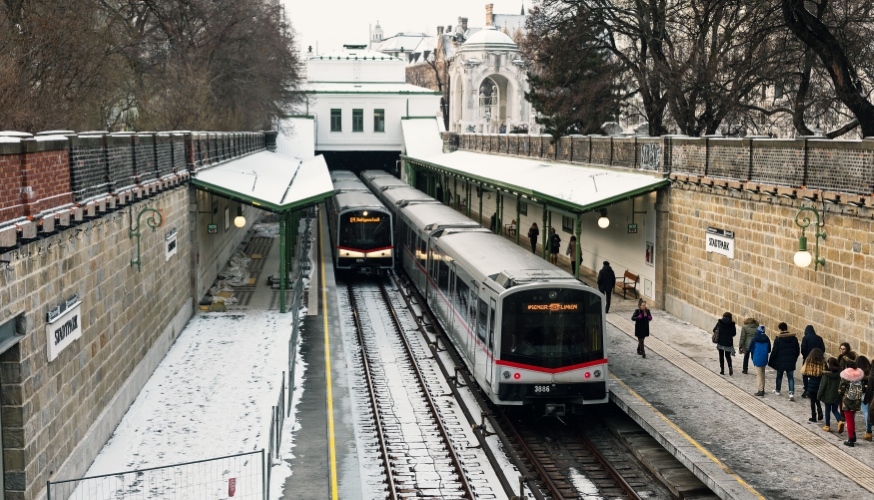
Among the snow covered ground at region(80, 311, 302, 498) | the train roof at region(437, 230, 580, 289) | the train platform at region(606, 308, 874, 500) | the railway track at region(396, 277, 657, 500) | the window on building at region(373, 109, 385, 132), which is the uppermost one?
the window on building at region(373, 109, 385, 132)

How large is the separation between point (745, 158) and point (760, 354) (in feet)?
19.0

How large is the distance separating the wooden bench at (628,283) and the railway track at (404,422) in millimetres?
6452

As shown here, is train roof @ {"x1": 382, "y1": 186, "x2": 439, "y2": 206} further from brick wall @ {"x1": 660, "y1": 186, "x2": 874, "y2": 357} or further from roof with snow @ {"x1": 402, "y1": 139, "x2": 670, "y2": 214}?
brick wall @ {"x1": 660, "y1": 186, "x2": 874, "y2": 357}

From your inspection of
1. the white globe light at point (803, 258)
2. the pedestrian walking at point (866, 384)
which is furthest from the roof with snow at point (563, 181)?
the pedestrian walking at point (866, 384)

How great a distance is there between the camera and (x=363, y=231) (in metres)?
32.6

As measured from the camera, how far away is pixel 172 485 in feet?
42.7

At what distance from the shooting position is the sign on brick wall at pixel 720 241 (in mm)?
22047

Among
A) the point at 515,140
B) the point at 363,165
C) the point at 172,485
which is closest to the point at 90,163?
the point at 172,485

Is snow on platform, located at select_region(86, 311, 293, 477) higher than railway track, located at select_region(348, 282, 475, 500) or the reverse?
higher

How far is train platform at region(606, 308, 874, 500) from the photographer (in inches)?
512

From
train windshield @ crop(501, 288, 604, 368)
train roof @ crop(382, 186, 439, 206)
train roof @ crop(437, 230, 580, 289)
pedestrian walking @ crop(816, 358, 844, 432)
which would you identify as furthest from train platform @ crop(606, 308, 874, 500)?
train roof @ crop(382, 186, 439, 206)

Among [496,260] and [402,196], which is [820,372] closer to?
[496,260]

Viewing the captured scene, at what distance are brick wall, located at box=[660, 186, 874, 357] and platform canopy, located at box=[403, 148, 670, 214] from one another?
4.28 ft

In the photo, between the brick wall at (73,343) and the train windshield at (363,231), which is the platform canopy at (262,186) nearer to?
the train windshield at (363,231)
